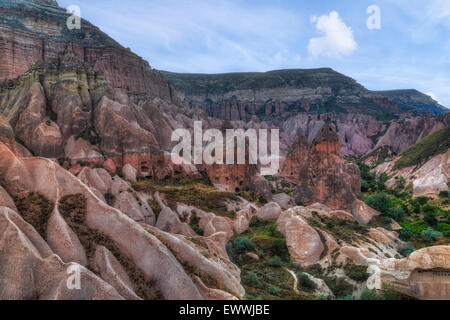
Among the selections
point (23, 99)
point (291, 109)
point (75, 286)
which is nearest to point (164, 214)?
point (75, 286)

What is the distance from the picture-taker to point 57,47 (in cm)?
6197

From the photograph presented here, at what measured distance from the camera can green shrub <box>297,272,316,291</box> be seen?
51.6 feet

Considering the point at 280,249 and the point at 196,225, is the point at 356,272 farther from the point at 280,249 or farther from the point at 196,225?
the point at 196,225

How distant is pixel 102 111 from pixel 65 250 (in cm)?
2776

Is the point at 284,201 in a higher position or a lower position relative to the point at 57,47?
lower

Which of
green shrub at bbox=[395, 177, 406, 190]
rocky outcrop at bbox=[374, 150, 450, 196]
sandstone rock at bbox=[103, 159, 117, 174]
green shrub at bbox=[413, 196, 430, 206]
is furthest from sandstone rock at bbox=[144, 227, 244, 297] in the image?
green shrub at bbox=[395, 177, 406, 190]

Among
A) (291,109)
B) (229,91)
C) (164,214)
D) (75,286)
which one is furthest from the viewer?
(229,91)

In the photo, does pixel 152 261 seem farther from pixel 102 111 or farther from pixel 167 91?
pixel 167 91

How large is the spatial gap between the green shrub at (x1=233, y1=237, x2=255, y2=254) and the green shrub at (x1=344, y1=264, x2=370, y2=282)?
5752 mm

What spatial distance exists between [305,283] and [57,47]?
Answer: 216 ft

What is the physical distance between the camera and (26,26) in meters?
62.0

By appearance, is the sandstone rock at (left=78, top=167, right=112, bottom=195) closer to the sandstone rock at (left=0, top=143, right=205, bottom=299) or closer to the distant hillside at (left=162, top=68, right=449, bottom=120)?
the sandstone rock at (left=0, top=143, right=205, bottom=299)

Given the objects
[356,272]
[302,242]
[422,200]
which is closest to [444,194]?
[422,200]
